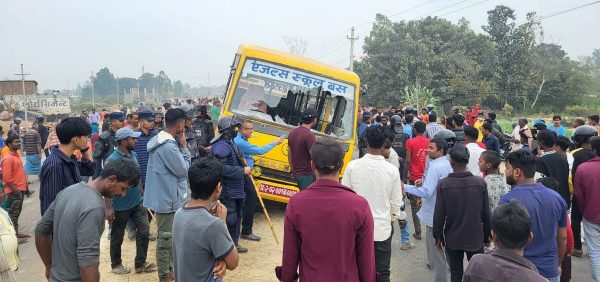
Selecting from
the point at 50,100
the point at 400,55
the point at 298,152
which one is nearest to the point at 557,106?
the point at 400,55

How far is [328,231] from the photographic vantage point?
2406mm

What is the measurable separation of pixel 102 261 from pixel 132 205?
3.89 ft

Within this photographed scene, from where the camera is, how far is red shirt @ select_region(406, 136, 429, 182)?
647 centimetres

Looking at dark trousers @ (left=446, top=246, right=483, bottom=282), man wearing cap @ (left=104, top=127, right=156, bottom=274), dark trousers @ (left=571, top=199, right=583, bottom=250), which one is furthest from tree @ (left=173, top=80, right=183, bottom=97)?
dark trousers @ (left=446, top=246, right=483, bottom=282)

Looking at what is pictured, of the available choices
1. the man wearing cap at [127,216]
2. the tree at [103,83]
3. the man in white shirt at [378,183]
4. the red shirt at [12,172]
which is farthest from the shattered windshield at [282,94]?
the tree at [103,83]

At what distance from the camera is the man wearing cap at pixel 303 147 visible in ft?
18.8

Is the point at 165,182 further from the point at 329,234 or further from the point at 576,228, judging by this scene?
the point at 576,228

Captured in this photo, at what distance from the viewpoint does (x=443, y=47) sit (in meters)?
34.6

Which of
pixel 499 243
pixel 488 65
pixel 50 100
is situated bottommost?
pixel 50 100

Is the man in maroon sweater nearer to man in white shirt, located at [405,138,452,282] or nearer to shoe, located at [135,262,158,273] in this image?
man in white shirt, located at [405,138,452,282]

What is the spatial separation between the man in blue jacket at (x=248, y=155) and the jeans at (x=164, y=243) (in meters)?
1.50

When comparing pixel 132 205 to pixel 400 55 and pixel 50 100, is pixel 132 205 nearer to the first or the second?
pixel 400 55

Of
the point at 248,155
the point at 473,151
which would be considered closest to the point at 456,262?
the point at 473,151

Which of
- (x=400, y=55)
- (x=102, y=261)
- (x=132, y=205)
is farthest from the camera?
(x=400, y=55)
